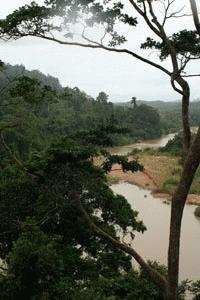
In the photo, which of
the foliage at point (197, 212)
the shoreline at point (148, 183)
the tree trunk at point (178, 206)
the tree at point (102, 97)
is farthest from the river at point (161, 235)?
the tree at point (102, 97)

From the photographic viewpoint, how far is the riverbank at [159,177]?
96.1 feet

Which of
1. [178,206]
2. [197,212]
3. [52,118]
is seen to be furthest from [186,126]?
[52,118]

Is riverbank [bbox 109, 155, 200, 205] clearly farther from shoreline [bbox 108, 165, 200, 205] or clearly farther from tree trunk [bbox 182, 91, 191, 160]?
tree trunk [bbox 182, 91, 191, 160]

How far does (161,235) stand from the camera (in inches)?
790

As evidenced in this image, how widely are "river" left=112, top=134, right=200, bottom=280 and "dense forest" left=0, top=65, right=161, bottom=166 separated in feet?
14.5

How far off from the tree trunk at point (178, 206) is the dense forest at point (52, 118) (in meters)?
1.93

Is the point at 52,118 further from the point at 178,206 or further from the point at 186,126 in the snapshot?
the point at 178,206

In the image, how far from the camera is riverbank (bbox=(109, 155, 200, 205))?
96.1 ft

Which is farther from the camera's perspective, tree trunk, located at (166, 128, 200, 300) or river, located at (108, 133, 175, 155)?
river, located at (108, 133, 175, 155)

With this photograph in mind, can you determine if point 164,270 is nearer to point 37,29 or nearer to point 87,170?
point 87,170

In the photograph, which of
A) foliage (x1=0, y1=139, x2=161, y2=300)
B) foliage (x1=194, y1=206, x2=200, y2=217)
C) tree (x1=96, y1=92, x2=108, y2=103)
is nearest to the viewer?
foliage (x1=0, y1=139, x2=161, y2=300)

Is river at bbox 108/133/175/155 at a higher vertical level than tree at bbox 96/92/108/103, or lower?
lower

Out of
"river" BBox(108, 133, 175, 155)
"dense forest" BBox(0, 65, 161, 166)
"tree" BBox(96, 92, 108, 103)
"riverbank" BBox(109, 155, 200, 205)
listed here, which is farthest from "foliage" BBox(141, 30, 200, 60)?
"tree" BBox(96, 92, 108, 103)

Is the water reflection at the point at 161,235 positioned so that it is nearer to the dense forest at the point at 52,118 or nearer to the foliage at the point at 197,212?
the foliage at the point at 197,212
